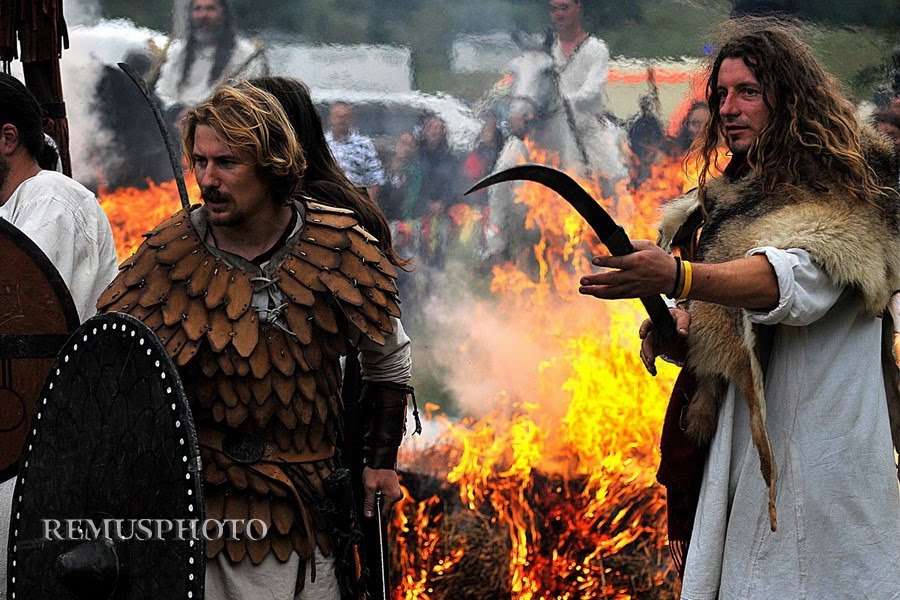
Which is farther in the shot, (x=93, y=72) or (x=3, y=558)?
(x=93, y=72)

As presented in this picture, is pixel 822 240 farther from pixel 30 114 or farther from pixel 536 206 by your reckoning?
pixel 536 206

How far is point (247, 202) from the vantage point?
336 cm

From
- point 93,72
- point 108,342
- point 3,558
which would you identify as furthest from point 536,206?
point 108,342

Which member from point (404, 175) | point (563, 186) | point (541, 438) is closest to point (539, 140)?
point (404, 175)

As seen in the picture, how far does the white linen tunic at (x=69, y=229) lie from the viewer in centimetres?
429

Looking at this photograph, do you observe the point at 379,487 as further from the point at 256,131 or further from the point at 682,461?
the point at 256,131

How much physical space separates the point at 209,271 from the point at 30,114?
1.58m

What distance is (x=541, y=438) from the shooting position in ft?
20.7

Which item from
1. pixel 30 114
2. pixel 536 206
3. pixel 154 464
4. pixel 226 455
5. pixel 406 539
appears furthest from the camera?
pixel 536 206

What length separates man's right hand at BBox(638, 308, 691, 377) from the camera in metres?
3.51

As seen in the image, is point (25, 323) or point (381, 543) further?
point (25, 323)

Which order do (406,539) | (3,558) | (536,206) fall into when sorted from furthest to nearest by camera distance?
(536,206)
(406,539)
(3,558)

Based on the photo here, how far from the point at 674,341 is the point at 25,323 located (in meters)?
1.94

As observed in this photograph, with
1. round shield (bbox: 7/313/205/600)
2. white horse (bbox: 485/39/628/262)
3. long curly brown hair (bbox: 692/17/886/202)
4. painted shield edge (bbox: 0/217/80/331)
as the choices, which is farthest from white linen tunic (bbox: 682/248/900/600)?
white horse (bbox: 485/39/628/262)
